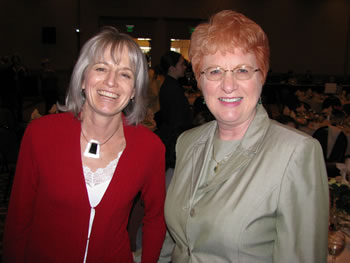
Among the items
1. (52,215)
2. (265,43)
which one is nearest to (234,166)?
(265,43)

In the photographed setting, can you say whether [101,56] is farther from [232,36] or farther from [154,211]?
[154,211]

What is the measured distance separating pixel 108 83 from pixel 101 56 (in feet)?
0.51

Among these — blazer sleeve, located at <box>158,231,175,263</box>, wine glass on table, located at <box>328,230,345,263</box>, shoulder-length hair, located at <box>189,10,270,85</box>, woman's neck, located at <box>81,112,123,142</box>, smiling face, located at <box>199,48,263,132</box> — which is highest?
shoulder-length hair, located at <box>189,10,270,85</box>

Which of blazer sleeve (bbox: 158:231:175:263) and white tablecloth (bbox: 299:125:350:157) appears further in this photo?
white tablecloth (bbox: 299:125:350:157)

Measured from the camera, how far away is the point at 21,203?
59.9 inches

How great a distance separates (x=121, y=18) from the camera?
14516mm

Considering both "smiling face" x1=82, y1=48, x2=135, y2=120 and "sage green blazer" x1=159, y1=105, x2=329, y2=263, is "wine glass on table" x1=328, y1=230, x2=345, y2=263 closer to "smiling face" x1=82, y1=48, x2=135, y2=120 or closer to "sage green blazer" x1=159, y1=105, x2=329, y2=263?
"sage green blazer" x1=159, y1=105, x2=329, y2=263

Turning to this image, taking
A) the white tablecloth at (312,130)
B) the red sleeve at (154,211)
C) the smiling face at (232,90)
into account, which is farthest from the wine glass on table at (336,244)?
the white tablecloth at (312,130)

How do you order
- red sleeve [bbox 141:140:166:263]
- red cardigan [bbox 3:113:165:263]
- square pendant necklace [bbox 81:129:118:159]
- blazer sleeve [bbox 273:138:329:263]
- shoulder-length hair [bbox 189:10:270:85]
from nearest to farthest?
blazer sleeve [bbox 273:138:329:263] → shoulder-length hair [bbox 189:10:270:85] → red cardigan [bbox 3:113:165:263] → square pendant necklace [bbox 81:129:118:159] → red sleeve [bbox 141:140:166:263]

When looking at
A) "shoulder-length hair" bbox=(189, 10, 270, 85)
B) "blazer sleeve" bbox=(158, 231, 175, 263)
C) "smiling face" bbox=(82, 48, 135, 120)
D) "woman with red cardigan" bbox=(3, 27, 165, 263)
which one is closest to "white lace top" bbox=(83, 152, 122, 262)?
"woman with red cardigan" bbox=(3, 27, 165, 263)

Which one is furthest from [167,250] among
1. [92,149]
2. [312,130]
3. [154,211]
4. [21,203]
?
[312,130]

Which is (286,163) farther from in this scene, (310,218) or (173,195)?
(173,195)

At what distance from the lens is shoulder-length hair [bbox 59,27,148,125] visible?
1560 mm

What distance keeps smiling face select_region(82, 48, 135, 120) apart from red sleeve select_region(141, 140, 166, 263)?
14.3 inches
